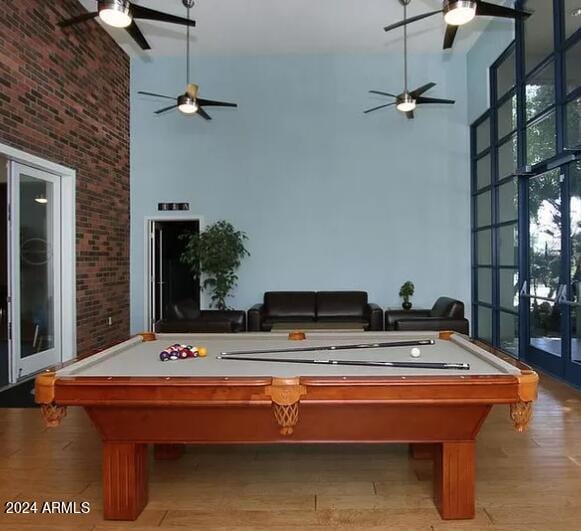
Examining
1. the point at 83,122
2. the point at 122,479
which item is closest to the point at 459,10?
the point at 122,479

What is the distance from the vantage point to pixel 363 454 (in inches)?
114

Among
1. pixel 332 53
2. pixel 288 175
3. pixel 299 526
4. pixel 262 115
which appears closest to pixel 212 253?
pixel 288 175

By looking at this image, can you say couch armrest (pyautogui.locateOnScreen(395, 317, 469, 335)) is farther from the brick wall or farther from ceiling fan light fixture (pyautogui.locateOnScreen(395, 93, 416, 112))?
the brick wall

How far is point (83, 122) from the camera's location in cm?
595

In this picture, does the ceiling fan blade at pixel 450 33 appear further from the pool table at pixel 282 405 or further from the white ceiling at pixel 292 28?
the pool table at pixel 282 405

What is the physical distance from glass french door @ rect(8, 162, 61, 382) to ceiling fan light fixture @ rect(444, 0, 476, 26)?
4308 mm

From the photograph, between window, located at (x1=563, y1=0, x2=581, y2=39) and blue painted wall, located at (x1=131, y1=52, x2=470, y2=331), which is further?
blue painted wall, located at (x1=131, y1=52, x2=470, y2=331)

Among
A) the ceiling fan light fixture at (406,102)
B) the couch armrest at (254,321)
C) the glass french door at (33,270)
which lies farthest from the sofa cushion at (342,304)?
the glass french door at (33,270)

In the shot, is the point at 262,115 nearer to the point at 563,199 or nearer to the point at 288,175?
the point at 288,175

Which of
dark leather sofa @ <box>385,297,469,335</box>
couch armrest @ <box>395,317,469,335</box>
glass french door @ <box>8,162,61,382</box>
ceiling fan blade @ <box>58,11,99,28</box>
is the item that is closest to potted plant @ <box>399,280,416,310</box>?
dark leather sofa @ <box>385,297,469,335</box>

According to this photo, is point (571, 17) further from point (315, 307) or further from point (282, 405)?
point (282, 405)

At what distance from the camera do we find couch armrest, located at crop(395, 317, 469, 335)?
5.36 m

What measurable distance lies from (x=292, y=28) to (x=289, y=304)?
3.93m

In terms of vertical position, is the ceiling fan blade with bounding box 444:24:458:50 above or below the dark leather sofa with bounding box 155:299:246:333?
above
